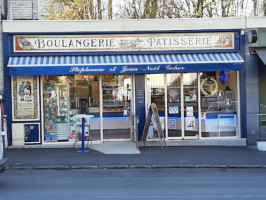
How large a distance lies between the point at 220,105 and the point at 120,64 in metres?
4.23

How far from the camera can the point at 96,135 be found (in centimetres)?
1490

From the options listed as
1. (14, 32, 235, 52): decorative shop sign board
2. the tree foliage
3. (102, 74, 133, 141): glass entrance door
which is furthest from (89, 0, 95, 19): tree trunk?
(102, 74, 133, 141): glass entrance door

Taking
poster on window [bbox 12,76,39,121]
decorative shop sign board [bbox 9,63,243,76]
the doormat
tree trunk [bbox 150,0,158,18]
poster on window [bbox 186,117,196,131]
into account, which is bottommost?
the doormat

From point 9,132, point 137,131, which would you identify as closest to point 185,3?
point 137,131

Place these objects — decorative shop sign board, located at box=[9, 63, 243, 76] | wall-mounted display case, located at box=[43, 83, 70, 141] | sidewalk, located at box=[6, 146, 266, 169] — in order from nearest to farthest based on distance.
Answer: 1. sidewalk, located at box=[6, 146, 266, 169]
2. decorative shop sign board, located at box=[9, 63, 243, 76]
3. wall-mounted display case, located at box=[43, 83, 70, 141]

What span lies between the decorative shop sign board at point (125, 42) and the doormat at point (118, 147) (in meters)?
3.45

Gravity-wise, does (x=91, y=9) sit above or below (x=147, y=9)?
above

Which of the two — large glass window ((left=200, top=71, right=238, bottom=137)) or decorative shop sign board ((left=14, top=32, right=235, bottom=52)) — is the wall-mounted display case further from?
large glass window ((left=200, top=71, right=238, bottom=137))

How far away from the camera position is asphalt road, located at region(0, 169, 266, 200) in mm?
7668

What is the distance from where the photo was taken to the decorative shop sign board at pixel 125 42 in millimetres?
14148

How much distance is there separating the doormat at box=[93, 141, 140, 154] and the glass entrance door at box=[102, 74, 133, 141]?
51 cm

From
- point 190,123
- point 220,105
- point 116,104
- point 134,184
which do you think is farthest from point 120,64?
point 134,184

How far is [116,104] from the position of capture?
588 inches

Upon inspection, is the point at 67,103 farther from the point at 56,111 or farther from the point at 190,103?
the point at 190,103
